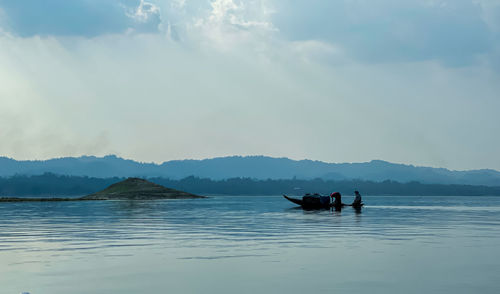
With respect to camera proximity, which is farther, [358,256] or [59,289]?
[358,256]

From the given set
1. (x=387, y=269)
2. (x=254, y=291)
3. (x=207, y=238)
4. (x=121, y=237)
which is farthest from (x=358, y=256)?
(x=121, y=237)

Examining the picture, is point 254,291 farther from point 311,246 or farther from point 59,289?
point 311,246

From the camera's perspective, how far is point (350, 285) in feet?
78.7

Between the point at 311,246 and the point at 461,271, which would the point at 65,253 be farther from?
the point at 461,271

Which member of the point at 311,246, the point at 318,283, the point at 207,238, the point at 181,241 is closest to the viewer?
the point at 318,283

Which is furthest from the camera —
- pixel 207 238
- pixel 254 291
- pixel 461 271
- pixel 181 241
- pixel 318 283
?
pixel 207 238

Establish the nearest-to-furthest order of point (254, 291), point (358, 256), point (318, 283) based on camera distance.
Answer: point (254, 291) < point (318, 283) < point (358, 256)

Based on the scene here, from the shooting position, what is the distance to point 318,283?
2439cm

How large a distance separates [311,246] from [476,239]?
47.4ft

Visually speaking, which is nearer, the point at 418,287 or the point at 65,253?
the point at 418,287

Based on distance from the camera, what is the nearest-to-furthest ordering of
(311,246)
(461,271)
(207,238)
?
Answer: (461,271) → (311,246) → (207,238)

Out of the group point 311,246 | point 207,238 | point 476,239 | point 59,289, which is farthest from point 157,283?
point 476,239

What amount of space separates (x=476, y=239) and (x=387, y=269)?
20595mm

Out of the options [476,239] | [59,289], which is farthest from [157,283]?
[476,239]
